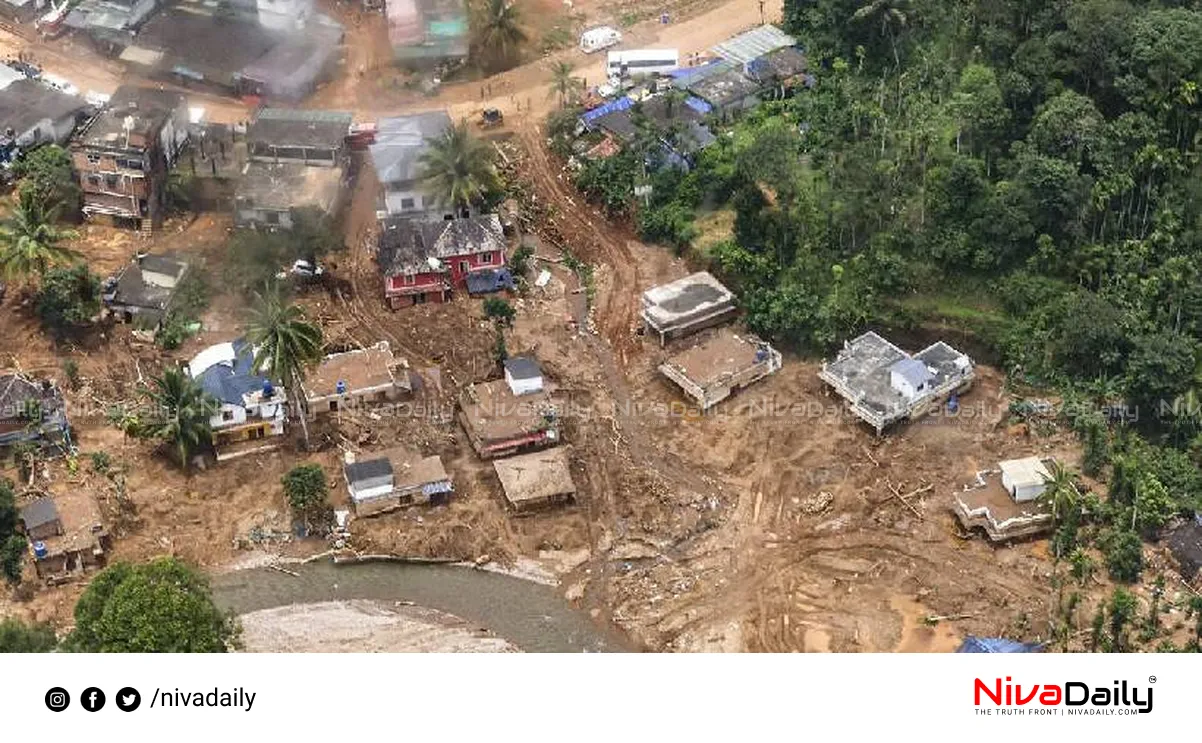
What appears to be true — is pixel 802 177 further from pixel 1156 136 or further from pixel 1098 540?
pixel 1098 540

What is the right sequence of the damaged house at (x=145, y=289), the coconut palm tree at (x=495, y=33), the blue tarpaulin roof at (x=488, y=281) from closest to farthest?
the damaged house at (x=145, y=289) < the blue tarpaulin roof at (x=488, y=281) < the coconut palm tree at (x=495, y=33)

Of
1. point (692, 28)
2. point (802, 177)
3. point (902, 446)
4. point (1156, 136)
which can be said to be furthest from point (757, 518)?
point (692, 28)

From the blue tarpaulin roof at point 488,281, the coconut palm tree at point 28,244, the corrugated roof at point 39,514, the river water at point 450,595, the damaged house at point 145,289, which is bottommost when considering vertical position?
the river water at point 450,595

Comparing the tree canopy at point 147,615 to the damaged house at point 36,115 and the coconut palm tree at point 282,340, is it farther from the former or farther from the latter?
the damaged house at point 36,115

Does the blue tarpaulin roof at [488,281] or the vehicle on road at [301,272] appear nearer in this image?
the blue tarpaulin roof at [488,281]

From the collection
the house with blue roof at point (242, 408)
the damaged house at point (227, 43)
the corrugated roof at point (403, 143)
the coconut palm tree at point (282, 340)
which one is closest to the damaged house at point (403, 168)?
the corrugated roof at point (403, 143)

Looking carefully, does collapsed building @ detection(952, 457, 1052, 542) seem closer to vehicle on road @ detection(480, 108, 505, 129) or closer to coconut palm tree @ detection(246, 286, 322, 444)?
coconut palm tree @ detection(246, 286, 322, 444)

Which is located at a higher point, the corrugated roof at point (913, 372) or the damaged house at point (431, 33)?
the damaged house at point (431, 33)

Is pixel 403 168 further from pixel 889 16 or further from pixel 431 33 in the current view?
pixel 889 16
